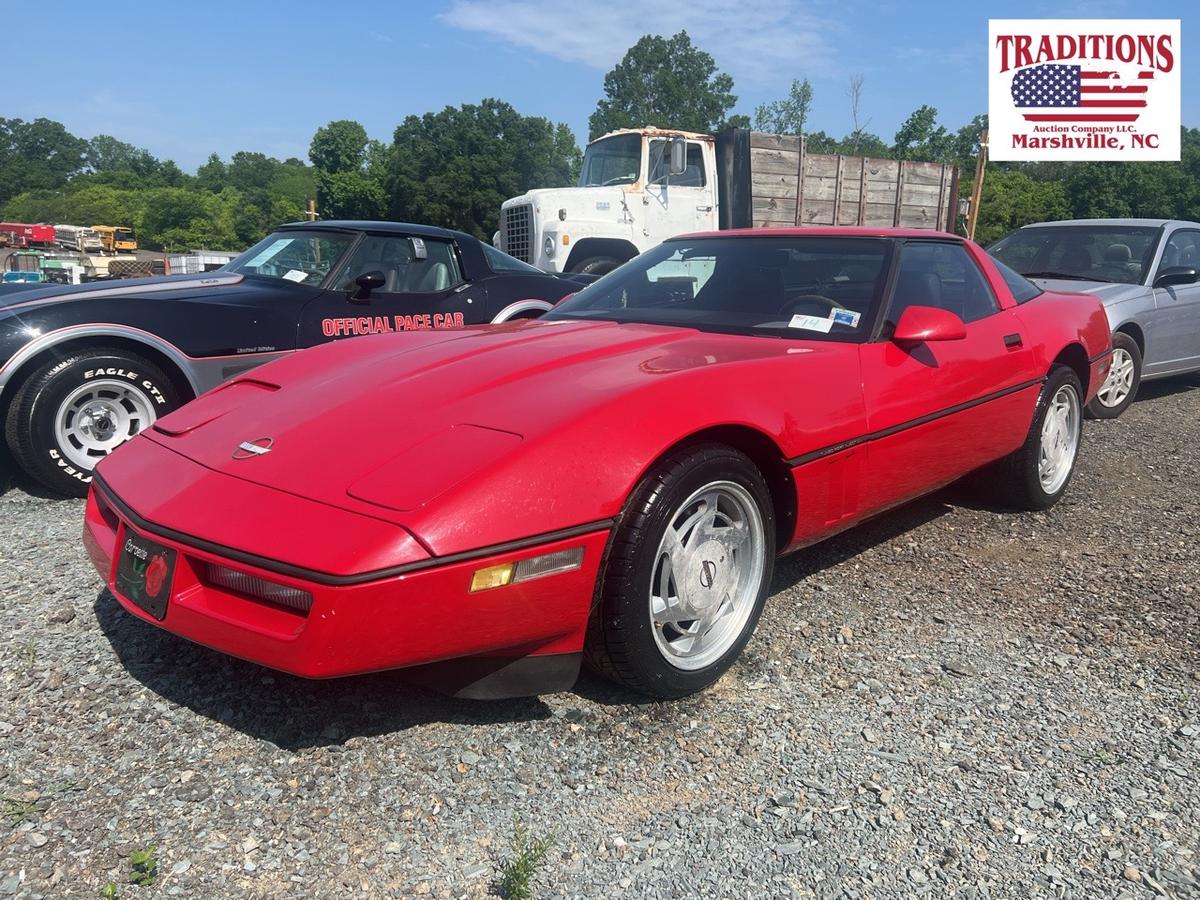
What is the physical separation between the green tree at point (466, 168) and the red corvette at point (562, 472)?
5328 cm

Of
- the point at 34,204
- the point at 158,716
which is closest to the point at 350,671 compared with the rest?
the point at 158,716

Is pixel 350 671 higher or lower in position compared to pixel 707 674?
higher

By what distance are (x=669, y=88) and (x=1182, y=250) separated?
250 ft

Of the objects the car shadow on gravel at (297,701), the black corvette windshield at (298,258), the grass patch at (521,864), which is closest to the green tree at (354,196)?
the black corvette windshield at (298,258)

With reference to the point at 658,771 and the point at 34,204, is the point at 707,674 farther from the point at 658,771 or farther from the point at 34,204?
the point at 34,204

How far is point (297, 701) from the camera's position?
2291 millimetres

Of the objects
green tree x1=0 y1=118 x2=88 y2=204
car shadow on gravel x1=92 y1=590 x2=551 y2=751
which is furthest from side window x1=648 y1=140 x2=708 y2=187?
green tree x1=0 y1=118 x2=88 y2=204

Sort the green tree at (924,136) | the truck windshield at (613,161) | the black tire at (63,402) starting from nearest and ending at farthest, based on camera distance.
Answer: the black tire at (63,402)
the truck windshield at (613,161)
the green tree at (924,136)

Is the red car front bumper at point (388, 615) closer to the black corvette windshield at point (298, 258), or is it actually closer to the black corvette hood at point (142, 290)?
the black corvette hood at point (142, 290)

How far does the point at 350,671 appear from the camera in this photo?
185 centimetres

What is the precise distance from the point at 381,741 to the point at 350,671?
374mm

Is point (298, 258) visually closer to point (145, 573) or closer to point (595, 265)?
point (145, 573)

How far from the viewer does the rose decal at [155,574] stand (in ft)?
6.60

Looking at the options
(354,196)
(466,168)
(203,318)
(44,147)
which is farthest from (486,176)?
(44,147)
